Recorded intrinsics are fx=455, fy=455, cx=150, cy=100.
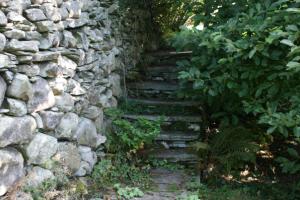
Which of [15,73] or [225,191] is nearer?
[15,73]

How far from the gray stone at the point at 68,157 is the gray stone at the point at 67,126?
9cm

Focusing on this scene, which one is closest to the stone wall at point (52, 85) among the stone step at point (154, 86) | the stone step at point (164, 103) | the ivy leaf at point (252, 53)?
the stone step at point (164, 103)

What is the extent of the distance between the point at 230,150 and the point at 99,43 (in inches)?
76.6

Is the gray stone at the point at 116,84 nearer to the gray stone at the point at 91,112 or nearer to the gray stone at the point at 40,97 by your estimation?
the gray stone at the point at 91,112

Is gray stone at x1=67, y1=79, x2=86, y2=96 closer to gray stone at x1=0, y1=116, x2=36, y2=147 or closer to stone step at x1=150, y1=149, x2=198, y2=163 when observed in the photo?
gray stone at x1=0, y1=116, x2=36, y2=147

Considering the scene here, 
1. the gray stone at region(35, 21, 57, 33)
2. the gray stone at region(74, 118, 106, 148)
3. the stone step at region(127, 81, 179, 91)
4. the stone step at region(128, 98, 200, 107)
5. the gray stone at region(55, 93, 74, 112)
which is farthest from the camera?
the stone step at region(127, 81, 179, 91)

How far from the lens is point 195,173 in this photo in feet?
16.7

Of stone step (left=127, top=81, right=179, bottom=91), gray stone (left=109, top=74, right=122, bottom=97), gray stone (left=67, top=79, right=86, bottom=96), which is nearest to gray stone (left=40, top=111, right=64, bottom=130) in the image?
gray stone (left=67, top=79, right=86, bottom=96)

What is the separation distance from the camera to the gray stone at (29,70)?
3428mm

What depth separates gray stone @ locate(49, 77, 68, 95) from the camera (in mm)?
3832

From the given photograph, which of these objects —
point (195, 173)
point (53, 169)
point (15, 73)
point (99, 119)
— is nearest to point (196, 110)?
point (195, 173)

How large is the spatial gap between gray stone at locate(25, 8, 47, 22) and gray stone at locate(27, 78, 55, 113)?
0.49 meters

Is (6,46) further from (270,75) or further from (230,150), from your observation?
(230,150)

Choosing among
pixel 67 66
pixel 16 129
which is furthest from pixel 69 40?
pixel 16 129
